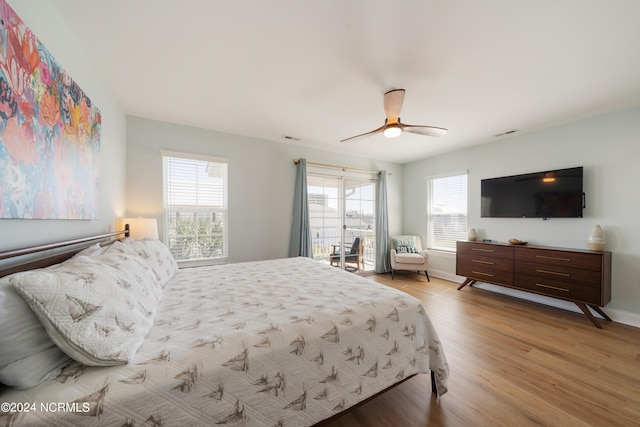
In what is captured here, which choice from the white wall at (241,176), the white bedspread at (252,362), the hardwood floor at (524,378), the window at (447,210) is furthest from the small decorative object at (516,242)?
the white wall at (241,176)

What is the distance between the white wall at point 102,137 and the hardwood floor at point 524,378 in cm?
197

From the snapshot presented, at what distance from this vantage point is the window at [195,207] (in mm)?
3312

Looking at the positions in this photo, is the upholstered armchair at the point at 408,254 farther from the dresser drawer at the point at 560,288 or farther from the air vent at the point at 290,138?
the air vent at the point at 290,138

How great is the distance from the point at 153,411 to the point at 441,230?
16.8 ft

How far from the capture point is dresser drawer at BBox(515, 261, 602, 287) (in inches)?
107

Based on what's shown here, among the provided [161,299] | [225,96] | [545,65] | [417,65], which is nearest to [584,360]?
[545,65]

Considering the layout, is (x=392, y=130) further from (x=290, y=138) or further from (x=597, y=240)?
(x=597, y=240)

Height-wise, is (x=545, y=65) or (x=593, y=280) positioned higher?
(x=545, y=65)

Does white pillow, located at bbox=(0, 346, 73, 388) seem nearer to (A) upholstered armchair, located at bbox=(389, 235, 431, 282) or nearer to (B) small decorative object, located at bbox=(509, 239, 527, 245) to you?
(A) upholstered armchair, located at bbox=(389, 235, 431, 282)

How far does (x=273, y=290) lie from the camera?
1867 millimetres

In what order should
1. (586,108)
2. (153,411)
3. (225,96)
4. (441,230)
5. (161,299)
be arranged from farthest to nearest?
(441,230), (586,108), (225,96), (161,299), (153,411)

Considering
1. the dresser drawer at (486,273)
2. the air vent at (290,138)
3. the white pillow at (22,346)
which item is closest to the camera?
the white pillow at (22,346)

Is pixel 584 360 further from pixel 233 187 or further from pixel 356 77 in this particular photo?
pixel 233 187

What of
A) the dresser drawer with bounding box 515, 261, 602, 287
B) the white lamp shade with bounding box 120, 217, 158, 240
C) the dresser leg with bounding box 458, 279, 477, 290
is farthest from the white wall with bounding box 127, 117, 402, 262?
the dresser drawer with bounding box 515, 261, 602, 287
